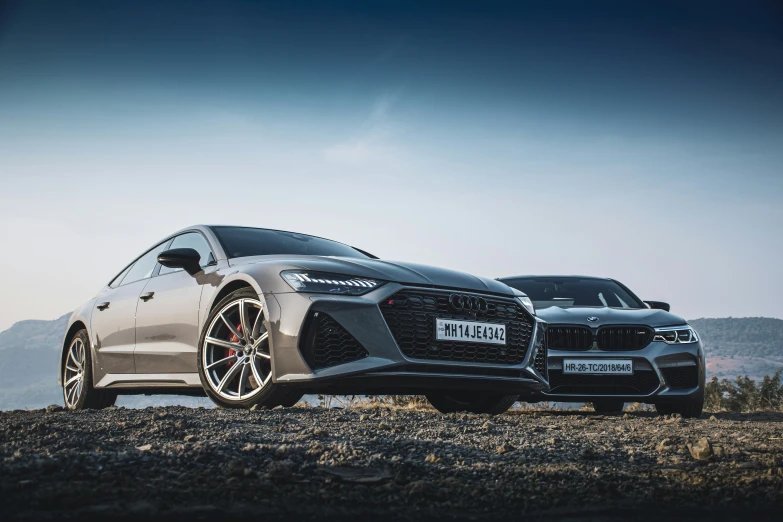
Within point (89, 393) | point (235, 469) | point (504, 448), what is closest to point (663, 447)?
point (504, 448)

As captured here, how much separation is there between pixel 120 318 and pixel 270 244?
160 centimetres

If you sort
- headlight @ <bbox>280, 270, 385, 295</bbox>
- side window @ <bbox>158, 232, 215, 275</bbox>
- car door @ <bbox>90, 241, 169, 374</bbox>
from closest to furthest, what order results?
headlight @ <bbox>280, 270, 385, 295</bbox> → side window @ <bbox>158, 232, 215, 275</bbox> → car door @ <bbox>90, 241, 169, 374</bbox>

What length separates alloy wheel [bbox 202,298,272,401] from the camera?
4.84 meters

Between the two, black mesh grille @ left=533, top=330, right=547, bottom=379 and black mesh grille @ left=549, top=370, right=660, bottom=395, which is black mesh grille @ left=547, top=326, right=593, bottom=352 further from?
black mesh grille @ left=533, top=330, right=547, bottom=379

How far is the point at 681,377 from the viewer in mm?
7418

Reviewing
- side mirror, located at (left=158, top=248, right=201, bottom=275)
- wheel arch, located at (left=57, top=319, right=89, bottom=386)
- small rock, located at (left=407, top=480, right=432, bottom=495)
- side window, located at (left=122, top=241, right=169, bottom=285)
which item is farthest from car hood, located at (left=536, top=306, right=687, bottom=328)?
small rock, located at (left=407, top=480, right=432, bottom=495)

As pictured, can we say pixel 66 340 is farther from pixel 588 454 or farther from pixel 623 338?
pixel 588 454

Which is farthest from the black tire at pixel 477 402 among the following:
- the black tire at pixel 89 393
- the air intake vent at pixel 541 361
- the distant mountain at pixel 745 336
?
the distant mountain at pixel 745 336

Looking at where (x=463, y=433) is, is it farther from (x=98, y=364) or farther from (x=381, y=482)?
(x=98, y=364)

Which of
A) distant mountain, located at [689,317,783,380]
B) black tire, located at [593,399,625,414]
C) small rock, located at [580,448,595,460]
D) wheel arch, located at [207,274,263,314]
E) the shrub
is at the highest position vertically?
wheel arch, located at [207,274,263,314]

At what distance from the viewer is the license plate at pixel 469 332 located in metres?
4.87

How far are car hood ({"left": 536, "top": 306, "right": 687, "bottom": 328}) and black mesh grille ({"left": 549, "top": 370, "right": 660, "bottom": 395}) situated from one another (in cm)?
54

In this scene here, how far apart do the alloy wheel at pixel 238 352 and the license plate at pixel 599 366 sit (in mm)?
3495

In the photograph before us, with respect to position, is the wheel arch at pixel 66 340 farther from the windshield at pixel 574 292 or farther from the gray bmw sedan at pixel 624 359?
the windshield at pixel 574 292
